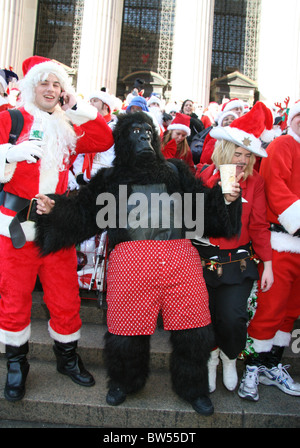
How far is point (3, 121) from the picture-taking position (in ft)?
7.30

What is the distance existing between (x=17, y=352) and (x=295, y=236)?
2.06m

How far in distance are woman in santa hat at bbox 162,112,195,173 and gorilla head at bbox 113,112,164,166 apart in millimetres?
1911

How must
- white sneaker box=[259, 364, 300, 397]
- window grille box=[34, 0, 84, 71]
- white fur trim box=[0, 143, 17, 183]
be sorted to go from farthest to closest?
window grille box=[34, 0, 84, 71] < white sneaker box=[259, 364, 300, 397] < white fur trim box=[0, 143, 17, 183]

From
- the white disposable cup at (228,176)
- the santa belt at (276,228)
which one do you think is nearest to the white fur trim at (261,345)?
the santa belt at (276,228)

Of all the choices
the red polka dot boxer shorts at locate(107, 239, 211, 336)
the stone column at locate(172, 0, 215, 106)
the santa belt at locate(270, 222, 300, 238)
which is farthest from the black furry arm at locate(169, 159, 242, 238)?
the stone column at locate(172, 0, 215, 106)

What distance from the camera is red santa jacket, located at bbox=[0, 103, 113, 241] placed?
2.23 m

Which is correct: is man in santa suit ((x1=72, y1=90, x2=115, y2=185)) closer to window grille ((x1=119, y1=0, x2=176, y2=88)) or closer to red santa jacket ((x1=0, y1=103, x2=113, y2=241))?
red santa jacket ((x1=0, y1=103, x2=113, y2=241))

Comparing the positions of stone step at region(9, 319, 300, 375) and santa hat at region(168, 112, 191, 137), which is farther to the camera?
santa hat at region(168, 112, 191, 137)

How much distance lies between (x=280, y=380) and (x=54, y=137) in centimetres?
238

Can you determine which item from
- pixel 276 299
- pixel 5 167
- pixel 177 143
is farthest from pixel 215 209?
pixel 177 143

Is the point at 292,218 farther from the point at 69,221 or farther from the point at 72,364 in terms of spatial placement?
the point at 72,364

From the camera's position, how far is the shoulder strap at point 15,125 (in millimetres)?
2250

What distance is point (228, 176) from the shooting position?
200cm

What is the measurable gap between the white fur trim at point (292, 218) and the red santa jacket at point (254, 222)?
0.42 feet
